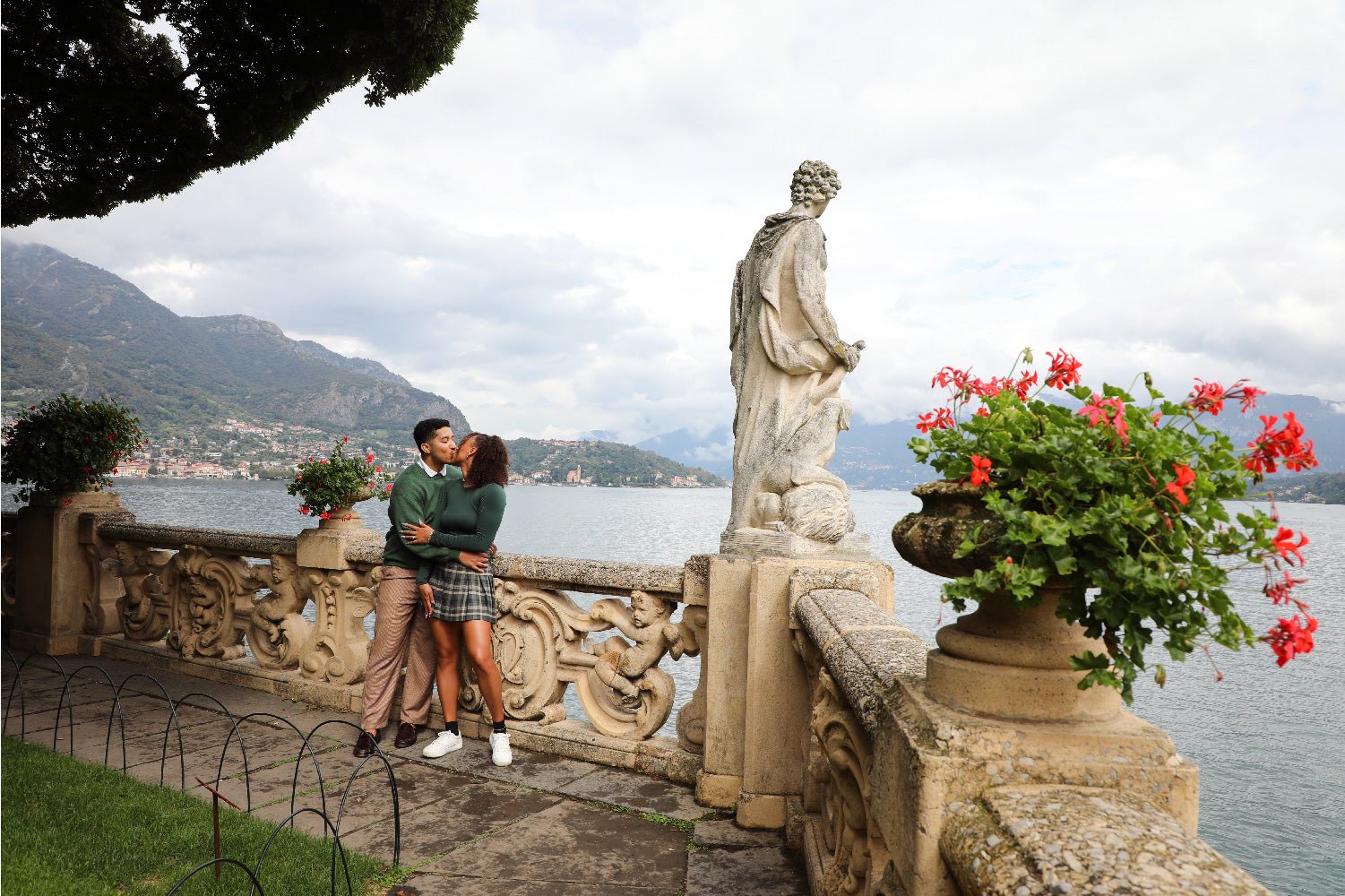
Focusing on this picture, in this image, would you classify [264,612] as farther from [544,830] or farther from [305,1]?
[305,1]

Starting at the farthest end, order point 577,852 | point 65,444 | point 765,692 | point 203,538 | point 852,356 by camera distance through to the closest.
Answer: point 65,444 → point 203,538 → point 852,356 → point 765,692 → point 577,852

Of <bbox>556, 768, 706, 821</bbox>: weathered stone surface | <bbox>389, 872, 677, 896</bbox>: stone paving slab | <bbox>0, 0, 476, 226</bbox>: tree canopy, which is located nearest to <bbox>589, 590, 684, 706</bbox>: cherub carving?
<bbox>556, 768, 706, 821</bbox>: weathered stone surface

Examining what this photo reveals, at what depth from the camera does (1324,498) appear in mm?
24188

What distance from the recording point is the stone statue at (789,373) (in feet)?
14.3

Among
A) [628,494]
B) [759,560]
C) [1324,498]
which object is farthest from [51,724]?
[628,494]

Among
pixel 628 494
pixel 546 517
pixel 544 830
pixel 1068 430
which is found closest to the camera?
pixel 1068 430

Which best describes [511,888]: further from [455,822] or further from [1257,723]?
[1257,723]

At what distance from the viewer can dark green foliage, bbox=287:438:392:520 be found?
587 cm

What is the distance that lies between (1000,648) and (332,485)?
16.8 ft

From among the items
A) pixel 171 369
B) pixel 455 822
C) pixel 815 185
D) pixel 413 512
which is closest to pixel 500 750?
pixel 455 822

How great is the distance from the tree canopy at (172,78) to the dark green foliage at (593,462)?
96.6 feet

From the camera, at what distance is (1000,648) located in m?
1.65

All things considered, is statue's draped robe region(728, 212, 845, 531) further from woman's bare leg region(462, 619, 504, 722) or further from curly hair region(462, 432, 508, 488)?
woman's bare leg region(462, 619, 504, 722)

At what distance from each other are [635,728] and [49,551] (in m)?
5.70
